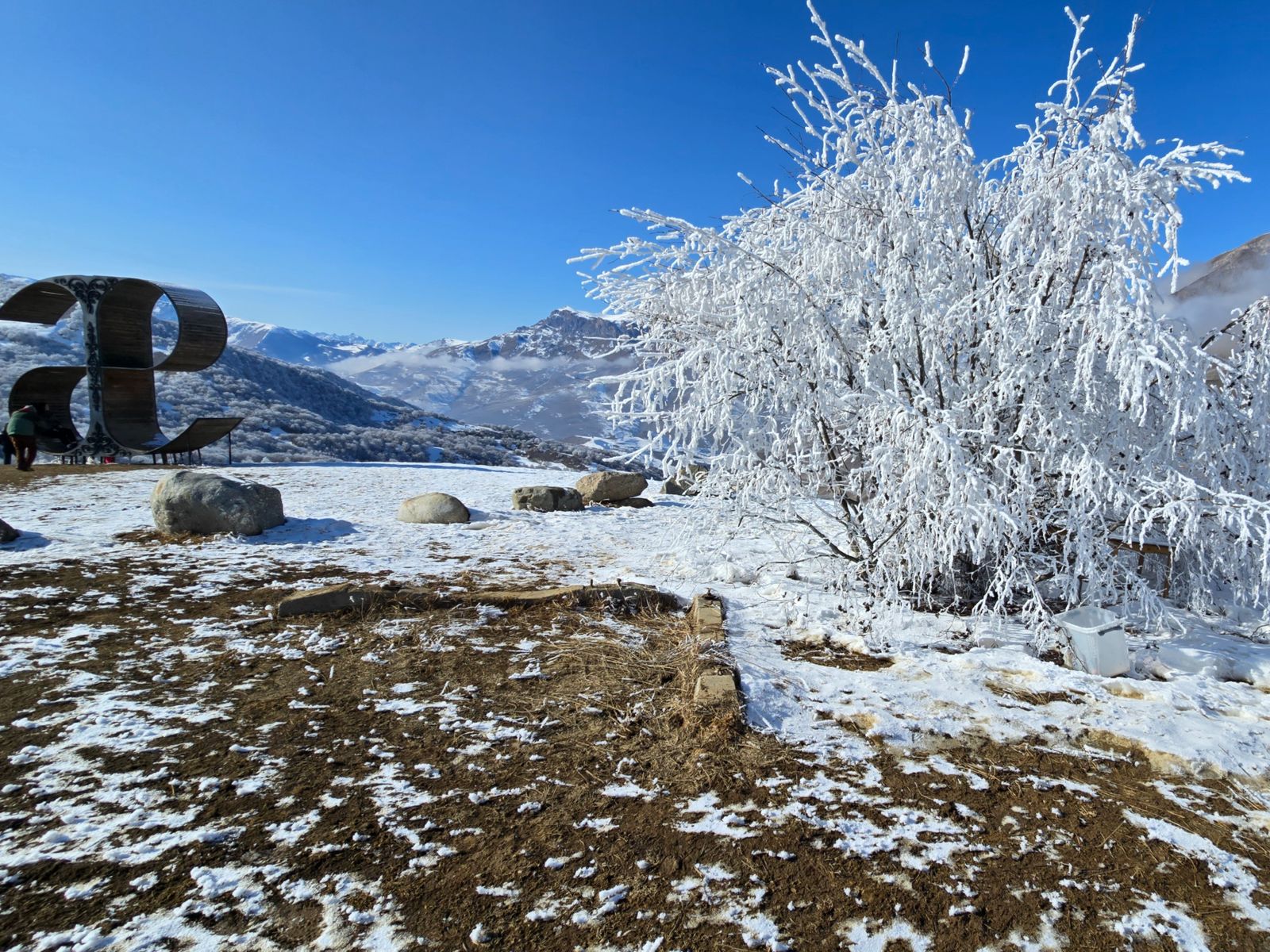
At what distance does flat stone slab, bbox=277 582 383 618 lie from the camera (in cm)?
460

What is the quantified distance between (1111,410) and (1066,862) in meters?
3.00

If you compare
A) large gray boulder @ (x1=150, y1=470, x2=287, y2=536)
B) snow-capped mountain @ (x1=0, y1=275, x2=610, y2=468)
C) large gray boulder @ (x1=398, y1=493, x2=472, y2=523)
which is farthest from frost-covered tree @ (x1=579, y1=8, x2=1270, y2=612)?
snow-capped mountain @ (x1=0, y1=275, x2=610, y2=468)

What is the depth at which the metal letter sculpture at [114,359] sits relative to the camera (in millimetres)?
13000

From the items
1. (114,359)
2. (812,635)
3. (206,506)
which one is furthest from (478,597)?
(114,359)

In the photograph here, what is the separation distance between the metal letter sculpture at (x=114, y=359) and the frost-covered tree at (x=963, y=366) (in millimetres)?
12453

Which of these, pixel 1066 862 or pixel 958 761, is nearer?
pixel 1066 862

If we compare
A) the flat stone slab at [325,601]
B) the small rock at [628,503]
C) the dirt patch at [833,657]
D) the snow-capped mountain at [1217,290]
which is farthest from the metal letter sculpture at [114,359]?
the snow-capped mountain at [1217,290]

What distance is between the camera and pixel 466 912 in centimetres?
189

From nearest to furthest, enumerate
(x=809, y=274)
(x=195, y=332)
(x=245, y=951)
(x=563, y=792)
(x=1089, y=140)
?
(x=245, y=951), (x=563, y=792), (x=1089, y=140), (x=809, y=274), (x=195, y=332)

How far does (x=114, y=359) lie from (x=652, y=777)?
635 inches

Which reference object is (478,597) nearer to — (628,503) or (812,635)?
(812,635)

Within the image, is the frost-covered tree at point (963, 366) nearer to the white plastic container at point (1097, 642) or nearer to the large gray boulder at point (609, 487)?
the white plastic container at point (1097, 642)

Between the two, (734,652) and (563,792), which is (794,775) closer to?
(563,792)

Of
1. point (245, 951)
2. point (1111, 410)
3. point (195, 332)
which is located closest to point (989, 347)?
A: point (1111, 410)
